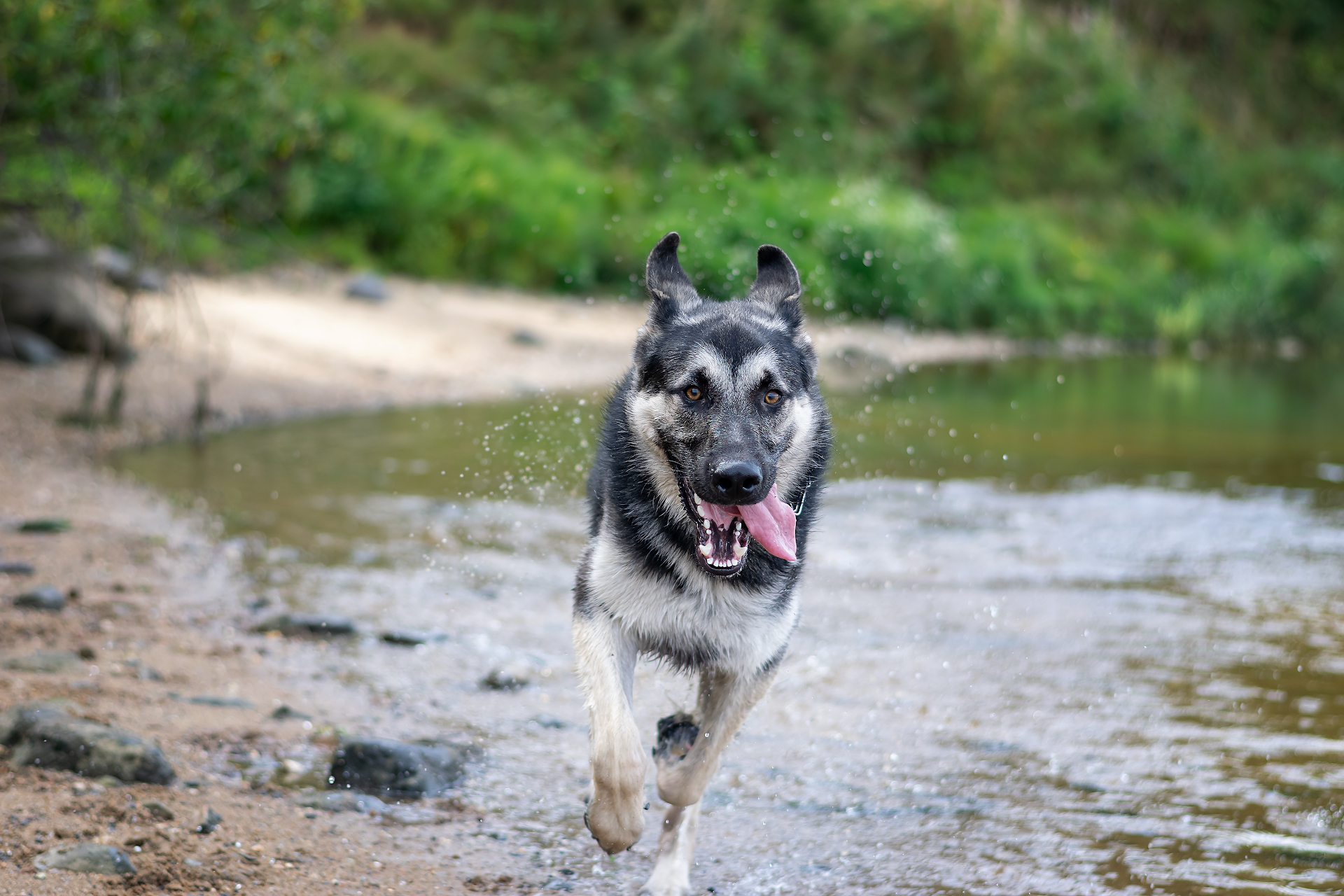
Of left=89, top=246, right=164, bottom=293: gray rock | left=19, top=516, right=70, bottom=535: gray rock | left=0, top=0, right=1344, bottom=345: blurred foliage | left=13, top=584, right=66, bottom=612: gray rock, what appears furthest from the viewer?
left=89, top=246, right=164, bottom=293: gray rock

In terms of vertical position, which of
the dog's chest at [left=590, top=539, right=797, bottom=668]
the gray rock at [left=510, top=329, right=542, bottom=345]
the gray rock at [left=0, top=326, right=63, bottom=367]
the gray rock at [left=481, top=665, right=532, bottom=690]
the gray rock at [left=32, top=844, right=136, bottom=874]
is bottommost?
the gray rock at [left=510, top=329, right=542, bottom=345]

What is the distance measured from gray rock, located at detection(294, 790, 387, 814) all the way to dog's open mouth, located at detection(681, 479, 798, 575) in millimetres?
1449

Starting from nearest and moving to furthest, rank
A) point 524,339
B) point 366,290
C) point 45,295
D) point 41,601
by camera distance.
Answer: point 41,601 → point 45,295 → point 524,339 → point 366,290

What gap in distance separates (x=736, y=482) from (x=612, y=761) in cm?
93

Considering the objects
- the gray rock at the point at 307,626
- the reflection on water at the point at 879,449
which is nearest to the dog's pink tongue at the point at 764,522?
the gray rock at the point at 307,626

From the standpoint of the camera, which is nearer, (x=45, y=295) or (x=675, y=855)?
(x=675, y=855)

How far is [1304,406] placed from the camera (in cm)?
1686

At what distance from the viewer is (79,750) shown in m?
4.38

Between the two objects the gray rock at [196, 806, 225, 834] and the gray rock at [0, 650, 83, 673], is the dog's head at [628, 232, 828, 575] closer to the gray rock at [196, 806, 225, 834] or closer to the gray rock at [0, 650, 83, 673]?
the gray rock at [196, 806, 225, 834]

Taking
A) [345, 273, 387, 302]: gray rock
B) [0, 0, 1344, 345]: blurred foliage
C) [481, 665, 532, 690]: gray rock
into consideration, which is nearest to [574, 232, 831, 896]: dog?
[481, 665, 532, 690]: gray rock

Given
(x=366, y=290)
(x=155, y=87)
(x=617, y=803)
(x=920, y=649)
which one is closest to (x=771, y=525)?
(x=617, y=803)

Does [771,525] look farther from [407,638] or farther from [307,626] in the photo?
[307,626]

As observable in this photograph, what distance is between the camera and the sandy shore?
13.2 feet

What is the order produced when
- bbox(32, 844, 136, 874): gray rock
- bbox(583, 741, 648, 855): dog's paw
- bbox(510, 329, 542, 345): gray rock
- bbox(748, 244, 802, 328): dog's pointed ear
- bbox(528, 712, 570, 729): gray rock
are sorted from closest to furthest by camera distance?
bbox(32, 844, 136, 874): gray rock, bbox(583, 741, 648, 855): dog's paw, bbox(748, 244, 802, 328): dog's pointed ear, bbox(528, 712, 570, 729): gray rock, bbox(510, 329, 542, 345): gray rock
